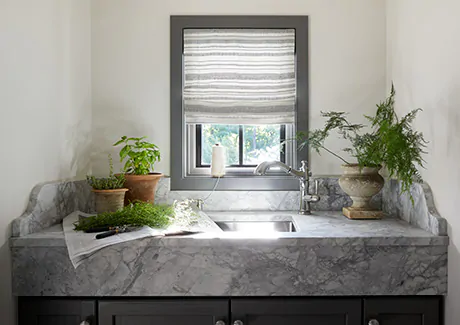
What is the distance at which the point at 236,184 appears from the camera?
2.16 meters

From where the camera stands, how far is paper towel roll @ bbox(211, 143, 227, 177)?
217cm

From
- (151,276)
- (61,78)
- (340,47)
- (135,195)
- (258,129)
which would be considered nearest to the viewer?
(151,276)

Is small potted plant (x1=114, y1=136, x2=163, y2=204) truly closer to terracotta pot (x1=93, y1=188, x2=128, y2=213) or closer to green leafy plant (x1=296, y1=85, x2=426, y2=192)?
terracotta pot (x1=93, y1=188, x2=128, y2=213)

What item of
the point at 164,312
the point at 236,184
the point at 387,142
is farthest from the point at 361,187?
the point at 164,312

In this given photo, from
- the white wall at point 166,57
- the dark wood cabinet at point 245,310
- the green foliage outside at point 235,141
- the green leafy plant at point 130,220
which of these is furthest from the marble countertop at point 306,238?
the green foliage outside at point 235,141

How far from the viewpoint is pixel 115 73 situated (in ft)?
7.05

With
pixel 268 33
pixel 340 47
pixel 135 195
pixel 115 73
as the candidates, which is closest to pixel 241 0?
pixel 268 33

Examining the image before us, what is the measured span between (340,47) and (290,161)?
66 centimetres

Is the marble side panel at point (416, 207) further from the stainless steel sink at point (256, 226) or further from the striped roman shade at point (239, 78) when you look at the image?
the striped roman shade at point (239, 78)

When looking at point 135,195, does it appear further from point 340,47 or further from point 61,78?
point 340,47

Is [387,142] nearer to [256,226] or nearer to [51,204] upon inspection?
[256,226]

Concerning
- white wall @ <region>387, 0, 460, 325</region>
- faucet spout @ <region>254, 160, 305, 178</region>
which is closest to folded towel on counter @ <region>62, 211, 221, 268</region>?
faucet spout @ <region>254, 160, 305, 178</region>

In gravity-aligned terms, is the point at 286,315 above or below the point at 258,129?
below

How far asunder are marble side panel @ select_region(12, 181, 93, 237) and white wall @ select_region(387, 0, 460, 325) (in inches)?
62.0
